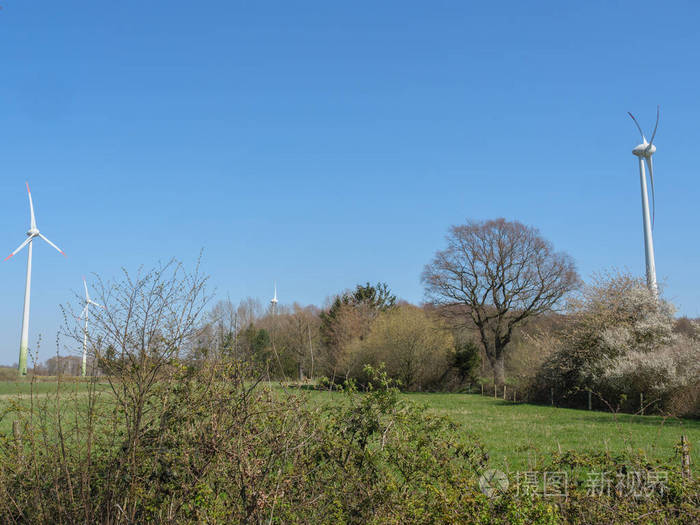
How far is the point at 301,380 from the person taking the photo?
5.67m

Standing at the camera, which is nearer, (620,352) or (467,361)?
(620,352)

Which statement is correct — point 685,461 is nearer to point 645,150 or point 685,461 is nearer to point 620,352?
point 620,352

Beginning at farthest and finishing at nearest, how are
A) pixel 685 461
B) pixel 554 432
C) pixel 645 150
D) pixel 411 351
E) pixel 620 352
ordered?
1. pixel 411 351
2. pixel 645 150
3. pixel 620 352
4. pixel 554 432
5. pixel 685 461

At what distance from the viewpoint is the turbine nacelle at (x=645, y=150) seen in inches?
1288

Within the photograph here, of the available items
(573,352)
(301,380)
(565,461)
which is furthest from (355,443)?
(573,352)

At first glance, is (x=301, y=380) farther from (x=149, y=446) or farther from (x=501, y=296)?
(x=501, y=296)

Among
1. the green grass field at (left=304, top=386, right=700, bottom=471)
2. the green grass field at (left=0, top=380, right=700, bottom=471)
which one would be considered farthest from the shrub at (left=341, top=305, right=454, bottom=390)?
the green grass field at (left=304, top=386, right=700, bottom=471)

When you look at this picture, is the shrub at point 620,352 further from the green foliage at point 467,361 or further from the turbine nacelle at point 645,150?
the green foliage at point 467,361

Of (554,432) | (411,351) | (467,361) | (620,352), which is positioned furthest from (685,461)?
(467,361)

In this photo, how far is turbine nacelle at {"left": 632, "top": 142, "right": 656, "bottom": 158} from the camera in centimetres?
3272

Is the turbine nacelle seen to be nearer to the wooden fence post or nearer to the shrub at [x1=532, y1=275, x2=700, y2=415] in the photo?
the shrub at [x1=532, y1=275, x2=700, y2=415]

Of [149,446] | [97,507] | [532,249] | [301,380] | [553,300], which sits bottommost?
[97,507]

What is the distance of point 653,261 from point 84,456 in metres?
30.0

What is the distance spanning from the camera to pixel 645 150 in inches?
1288
